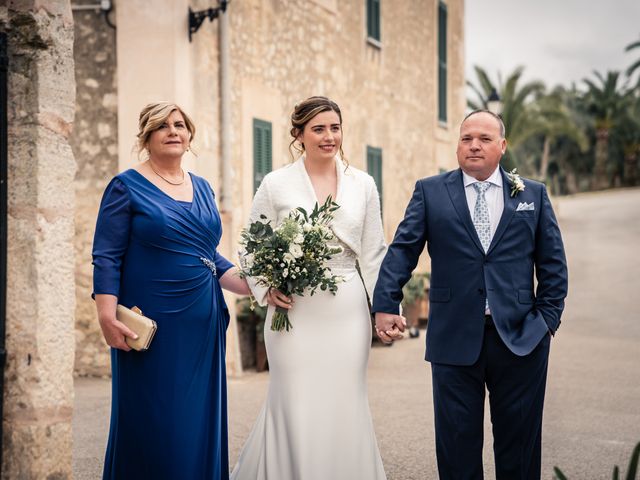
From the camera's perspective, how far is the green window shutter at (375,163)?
43.9 ft

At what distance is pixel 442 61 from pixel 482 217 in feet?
43.8

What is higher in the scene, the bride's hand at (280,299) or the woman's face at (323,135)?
the woman's face at (323,135)

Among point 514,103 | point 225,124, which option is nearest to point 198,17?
point 225,124

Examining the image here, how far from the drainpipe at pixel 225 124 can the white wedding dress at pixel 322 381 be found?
196 inches

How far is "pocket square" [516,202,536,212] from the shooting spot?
4.16m

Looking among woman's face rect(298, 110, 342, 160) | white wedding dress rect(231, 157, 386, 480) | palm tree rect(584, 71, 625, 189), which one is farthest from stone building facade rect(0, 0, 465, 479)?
palm tree rect(584, 71, 625, 189)

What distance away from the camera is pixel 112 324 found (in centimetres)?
394

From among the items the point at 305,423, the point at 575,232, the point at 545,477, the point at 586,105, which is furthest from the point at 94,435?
the point at 586,105

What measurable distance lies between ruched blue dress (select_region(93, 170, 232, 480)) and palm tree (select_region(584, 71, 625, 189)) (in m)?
43.3

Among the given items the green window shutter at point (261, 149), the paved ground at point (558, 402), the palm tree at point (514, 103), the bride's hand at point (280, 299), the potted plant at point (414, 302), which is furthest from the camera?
the palm tree at point (514, 103)

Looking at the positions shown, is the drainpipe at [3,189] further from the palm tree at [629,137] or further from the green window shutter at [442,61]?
the palm tree at [629,137]

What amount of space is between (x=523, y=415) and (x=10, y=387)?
2344 mm

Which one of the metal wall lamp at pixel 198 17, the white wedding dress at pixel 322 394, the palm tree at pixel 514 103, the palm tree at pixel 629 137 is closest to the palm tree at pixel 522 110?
the palm tree at pixel 514 103

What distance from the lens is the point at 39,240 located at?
385 centimetres
